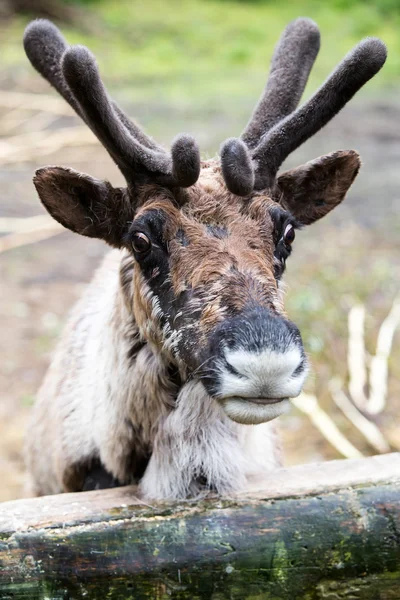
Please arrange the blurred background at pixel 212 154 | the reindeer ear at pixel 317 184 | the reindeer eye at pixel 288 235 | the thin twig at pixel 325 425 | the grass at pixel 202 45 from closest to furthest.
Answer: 1. the reindeer eye at pixel 288 235
2. the reindeer ear at pixel 317 184
3. the thin twig at pixel 325 425
4. the blurred background at pixel 212 154
5. the grass at pixel 202 45

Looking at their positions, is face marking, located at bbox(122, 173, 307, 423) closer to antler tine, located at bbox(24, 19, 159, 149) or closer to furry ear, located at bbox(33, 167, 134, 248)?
furry ear, located at bbox(33, 167, 134, 248)

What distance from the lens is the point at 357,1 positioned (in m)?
23.1

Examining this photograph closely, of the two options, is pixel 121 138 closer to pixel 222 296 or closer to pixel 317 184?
pixel 222 296

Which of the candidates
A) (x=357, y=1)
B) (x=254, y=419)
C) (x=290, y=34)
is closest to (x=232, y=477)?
(x=254, y=419)

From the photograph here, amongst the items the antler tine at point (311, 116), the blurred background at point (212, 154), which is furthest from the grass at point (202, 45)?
the antler tine at point (311, 116)

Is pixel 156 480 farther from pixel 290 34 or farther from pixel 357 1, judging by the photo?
pixel 357 1

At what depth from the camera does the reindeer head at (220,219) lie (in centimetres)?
279

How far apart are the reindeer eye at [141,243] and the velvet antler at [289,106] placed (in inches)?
16.4

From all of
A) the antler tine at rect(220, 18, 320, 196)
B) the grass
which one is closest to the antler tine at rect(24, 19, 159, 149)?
the antler tine at rect(220, 18, 320, 196)

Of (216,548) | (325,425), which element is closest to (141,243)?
(216,548)

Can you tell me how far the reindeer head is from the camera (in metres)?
2.79

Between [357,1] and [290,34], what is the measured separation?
20.8 metres

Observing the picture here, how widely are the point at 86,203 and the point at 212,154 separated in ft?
26.1

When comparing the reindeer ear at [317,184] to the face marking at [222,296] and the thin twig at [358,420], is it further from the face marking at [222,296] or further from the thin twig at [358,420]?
the thin twig at [358,420]
